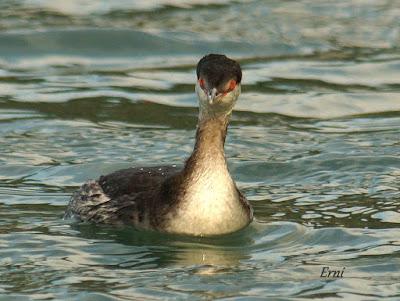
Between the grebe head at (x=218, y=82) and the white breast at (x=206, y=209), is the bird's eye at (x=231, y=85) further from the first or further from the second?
the white breast at (x=206, y=209)

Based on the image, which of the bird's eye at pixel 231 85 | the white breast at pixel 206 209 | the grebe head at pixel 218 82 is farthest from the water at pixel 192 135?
the bird's eye at pixel 231 85

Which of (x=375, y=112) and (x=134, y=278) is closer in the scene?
(x=134, y=278)

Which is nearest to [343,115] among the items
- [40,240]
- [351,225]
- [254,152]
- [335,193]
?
[254,152]

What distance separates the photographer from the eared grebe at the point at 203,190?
12.3 meters

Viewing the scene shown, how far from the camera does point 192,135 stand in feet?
54.3

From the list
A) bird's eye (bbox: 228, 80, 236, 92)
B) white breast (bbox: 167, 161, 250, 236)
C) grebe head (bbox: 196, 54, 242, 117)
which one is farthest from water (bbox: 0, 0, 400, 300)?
bird's eye (bbox: 228, 80, 236, 92)

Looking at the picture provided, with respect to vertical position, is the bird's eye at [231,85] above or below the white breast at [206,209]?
above

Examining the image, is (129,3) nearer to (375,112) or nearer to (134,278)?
(375,112)

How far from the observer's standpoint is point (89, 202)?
42.9ft

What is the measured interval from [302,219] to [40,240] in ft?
7.77

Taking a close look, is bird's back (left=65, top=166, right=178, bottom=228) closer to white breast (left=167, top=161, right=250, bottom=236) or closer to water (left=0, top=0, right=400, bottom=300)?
water (left=0, top=0, right=400, bottom=300)

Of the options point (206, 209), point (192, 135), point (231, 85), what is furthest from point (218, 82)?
point (192, 135)

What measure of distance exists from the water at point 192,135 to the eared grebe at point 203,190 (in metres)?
0.15

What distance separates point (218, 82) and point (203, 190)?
919 millimetres
